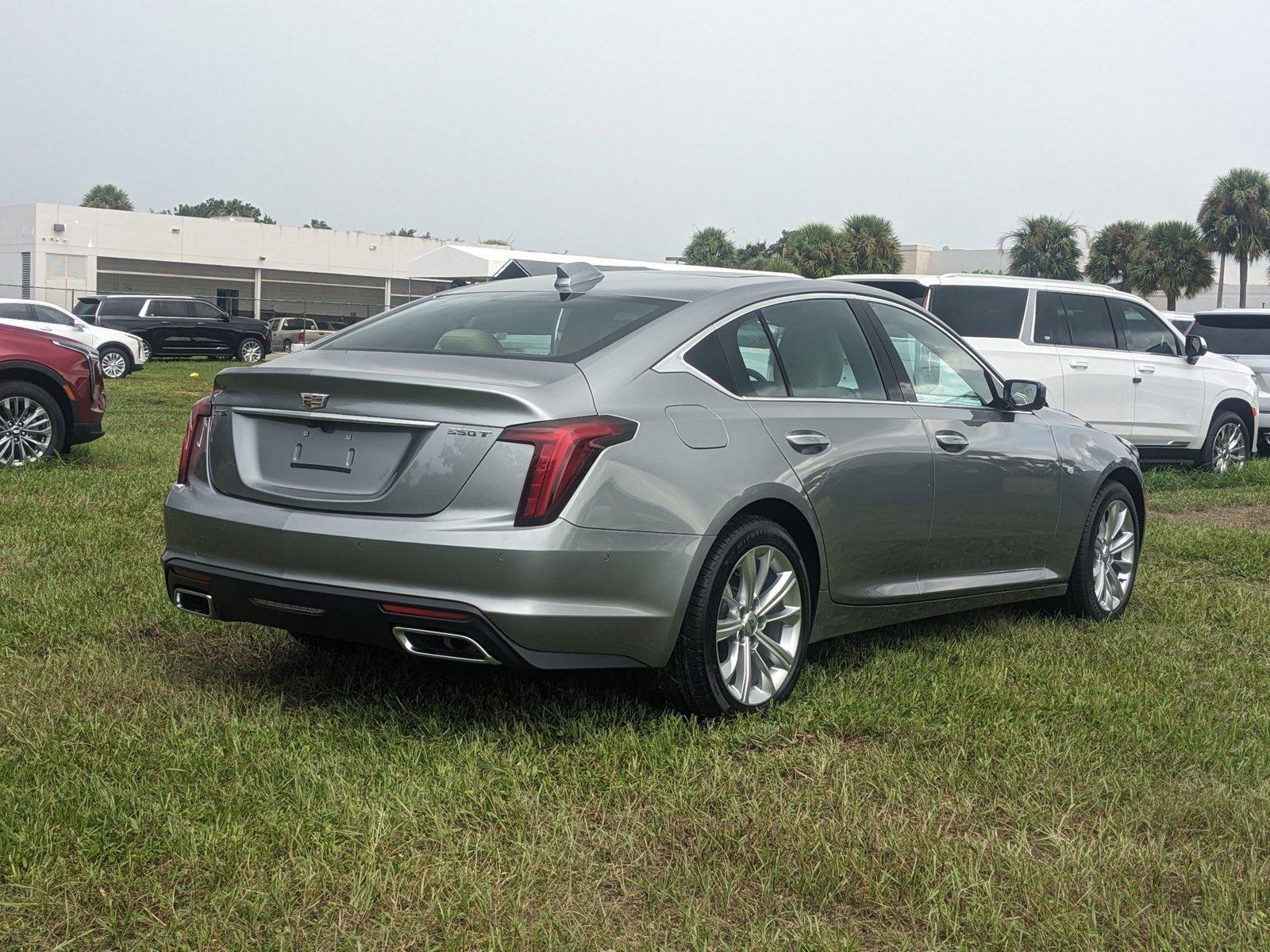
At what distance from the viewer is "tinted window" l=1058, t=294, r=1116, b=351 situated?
39.3 feet

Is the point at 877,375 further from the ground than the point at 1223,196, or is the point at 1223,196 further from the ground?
the point at 1223,196

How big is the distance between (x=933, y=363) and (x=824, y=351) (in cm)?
78

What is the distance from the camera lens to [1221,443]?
523 inches

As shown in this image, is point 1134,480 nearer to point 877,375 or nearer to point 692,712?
point 877,375

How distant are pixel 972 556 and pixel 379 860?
317 centimetres

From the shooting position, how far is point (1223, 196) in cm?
6297

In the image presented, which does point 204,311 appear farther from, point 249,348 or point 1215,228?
point 1215,228

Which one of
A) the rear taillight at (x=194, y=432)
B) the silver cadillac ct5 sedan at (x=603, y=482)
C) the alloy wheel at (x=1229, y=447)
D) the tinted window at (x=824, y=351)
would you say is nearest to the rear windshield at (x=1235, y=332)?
the alloy wheel at (x=1229, y=447)

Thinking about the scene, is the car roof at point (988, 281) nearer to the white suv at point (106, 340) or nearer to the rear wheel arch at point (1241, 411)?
the rear wheel arch at point (1241, 411)

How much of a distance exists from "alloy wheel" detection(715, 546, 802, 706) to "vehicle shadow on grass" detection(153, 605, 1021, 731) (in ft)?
0.88

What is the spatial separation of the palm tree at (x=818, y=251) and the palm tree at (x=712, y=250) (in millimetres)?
7613

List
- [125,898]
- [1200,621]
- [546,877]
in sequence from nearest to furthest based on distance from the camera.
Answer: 1. [125,898]
2. [546,877]
3. [1200,621]

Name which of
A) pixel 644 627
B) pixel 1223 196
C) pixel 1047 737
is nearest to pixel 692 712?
pixel 644 627

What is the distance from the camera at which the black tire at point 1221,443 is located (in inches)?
510
